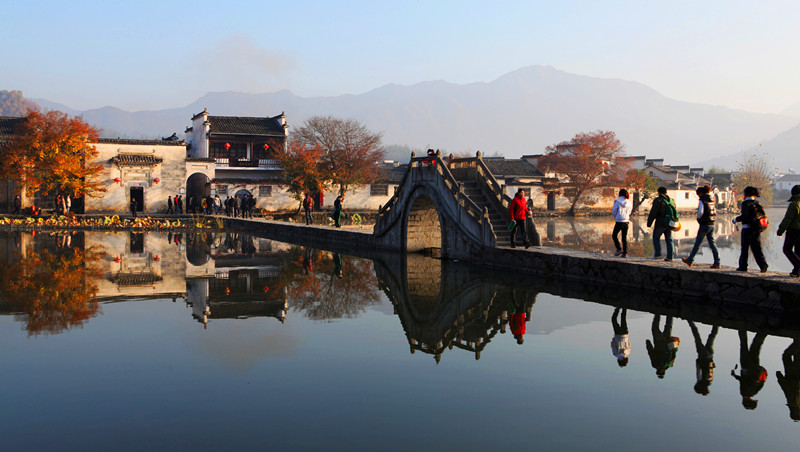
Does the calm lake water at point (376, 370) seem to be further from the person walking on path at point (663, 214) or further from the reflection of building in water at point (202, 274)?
the person walking on path at point (663, 214)

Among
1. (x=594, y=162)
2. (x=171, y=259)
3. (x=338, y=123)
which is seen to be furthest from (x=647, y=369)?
(x=594, y=162)

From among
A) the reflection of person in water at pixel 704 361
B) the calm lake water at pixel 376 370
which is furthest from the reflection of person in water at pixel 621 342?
the reflection of person in water at pixel 704 361

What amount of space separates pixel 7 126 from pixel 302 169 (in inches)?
802

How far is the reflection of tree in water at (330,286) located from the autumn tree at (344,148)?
2552 cm

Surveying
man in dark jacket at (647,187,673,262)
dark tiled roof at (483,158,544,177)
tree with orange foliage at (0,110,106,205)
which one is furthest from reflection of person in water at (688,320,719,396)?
dark tiled roof at (483,158,544,177)

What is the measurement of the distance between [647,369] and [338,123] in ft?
148

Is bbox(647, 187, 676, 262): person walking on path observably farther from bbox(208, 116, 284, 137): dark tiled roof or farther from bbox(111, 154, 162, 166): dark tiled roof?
bbox(208, 116, 284, 137): dark tiled roof

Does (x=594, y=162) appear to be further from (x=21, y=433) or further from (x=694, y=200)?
(x=21, y=433)

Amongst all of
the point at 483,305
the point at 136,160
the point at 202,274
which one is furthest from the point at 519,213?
the point at 136,160

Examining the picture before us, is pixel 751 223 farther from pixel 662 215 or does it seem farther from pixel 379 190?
pixel 379 190

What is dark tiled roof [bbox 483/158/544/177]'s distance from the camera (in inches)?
2493

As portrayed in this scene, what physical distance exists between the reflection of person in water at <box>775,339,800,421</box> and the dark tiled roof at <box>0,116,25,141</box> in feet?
157

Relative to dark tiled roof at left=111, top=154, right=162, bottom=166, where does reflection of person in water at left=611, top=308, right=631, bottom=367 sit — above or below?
below

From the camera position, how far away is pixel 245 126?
176ft
